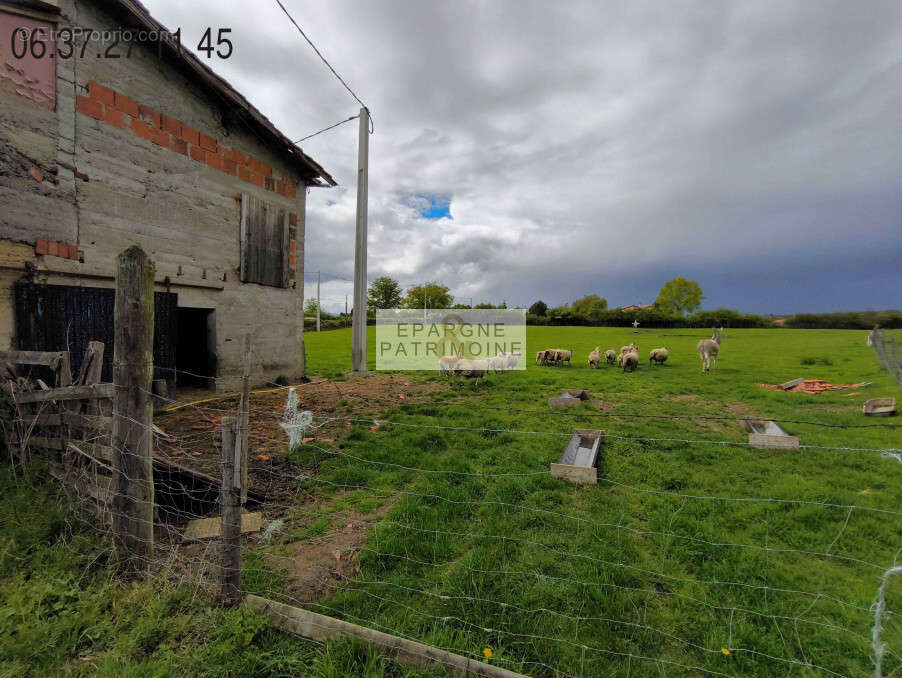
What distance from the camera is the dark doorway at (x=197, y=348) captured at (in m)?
9.37

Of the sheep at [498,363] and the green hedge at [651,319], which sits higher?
the green hedge at [651,319]

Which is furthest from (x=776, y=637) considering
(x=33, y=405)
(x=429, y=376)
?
(x=429, y=376)

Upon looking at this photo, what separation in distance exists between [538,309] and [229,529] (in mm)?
64810

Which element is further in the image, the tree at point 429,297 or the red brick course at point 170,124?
the tree at point 429,297

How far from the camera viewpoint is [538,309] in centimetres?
6500

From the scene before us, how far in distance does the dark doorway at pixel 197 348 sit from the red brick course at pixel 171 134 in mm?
3147

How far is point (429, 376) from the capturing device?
1382cm

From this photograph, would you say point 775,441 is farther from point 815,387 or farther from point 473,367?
point 815,387

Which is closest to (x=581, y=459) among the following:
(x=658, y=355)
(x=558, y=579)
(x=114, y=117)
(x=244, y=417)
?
(x=558, y=579)

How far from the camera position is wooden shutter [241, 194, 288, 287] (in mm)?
9953

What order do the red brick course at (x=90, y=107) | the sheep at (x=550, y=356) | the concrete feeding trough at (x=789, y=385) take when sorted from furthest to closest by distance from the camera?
the sheep at (x=550, y=356)
the concrete feeding trough at (x=789, y=385)
the red brick course at (x=90, y=107)

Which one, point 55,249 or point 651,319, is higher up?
point 651,319

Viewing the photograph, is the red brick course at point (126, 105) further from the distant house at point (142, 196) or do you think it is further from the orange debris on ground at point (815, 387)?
the orange debris on ground at point (815, 387)

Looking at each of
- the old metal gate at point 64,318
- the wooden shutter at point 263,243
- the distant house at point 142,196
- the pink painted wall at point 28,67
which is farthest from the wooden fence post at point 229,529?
the wooden shutter at point 263,243
